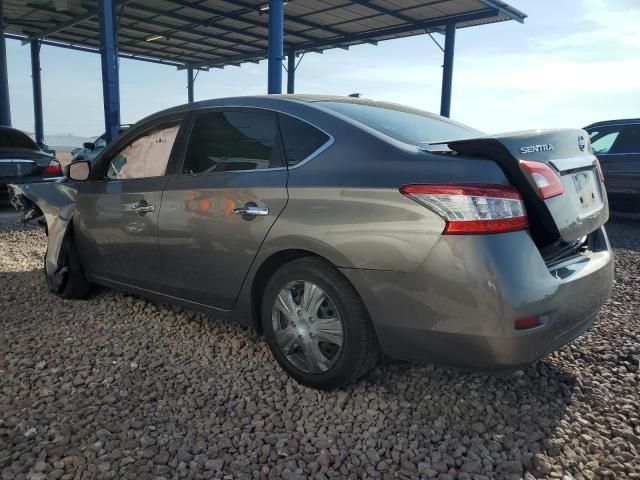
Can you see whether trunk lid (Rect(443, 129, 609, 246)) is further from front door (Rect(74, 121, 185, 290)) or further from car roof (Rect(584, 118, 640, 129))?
car roof (Rect(584, 118, 640, 129))

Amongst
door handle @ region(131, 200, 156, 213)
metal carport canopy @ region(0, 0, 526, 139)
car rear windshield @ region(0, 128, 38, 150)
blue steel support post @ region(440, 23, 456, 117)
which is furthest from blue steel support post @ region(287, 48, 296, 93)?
door handle @ region(131, 200, 156, 213)

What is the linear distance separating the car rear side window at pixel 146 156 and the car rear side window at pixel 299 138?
3.14 ft

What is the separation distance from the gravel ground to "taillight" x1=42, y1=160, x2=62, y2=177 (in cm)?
484

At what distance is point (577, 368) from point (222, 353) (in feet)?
6.93

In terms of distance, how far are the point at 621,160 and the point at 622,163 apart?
55 millimetres

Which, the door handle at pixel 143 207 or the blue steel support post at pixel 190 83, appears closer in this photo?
the door handle at pixel 143 207

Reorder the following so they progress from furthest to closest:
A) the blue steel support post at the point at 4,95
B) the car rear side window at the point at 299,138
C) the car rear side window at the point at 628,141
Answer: the blue steel support post at the point at 4,95, the car rear side window at the point at 628,141, the car rear side window at the point at 299,138

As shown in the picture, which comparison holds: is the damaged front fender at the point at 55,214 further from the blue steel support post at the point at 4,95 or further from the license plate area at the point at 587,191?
the blue steel support post at the point at 4,95

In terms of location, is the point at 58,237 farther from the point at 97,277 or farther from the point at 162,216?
the point at 162,216

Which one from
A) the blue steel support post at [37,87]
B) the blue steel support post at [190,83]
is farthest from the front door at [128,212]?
the blue steel support post at [190,83]

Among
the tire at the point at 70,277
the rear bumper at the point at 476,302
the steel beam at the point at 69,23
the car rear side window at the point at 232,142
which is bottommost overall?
the tire at the point at 70,277

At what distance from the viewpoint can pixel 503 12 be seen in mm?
14688

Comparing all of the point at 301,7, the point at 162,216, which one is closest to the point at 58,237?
the point at 162,216

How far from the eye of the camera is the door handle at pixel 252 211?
107 inches
